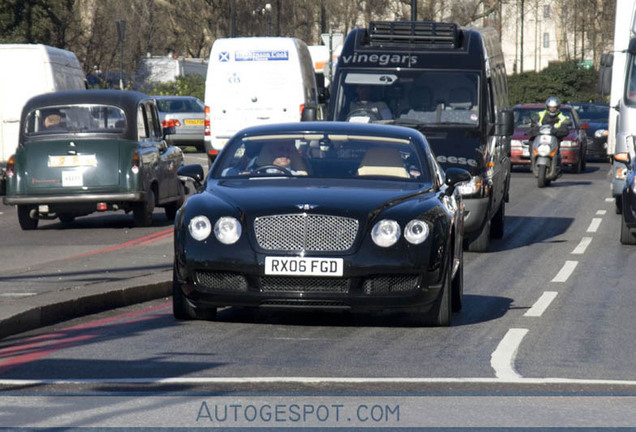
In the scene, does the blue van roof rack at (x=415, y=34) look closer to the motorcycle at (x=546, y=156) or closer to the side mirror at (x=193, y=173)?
the side mirror at (x=193, y=173)

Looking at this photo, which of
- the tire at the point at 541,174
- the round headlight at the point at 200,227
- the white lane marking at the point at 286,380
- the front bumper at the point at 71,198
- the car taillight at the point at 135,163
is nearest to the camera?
the white lane marking at the point at 286,380

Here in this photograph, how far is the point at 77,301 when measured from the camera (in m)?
10.5

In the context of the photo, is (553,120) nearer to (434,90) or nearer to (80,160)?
(434,90)

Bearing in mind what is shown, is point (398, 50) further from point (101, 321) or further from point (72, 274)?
point (101, 321)

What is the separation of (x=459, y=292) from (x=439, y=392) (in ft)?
12.1

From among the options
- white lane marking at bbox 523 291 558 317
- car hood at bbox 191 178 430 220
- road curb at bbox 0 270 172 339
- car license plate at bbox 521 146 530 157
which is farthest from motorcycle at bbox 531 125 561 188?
Result: car hood at bbox 191 178 430 220

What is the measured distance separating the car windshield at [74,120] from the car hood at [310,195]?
9.41 meters

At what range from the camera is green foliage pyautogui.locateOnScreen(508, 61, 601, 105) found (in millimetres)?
81812

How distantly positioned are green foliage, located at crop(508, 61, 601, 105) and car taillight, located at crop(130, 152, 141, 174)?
6364cm

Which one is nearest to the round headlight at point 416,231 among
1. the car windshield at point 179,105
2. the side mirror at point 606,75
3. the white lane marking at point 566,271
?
the white lane marking at point 566,271

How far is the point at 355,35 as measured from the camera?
18906 millimetres

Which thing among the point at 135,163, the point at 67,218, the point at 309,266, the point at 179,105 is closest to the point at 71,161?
the point at 135,163

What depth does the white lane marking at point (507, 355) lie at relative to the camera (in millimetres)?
7934

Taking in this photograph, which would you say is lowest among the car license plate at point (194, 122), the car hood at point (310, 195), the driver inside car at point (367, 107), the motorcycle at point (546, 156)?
the car license plate at point (194, 122)
